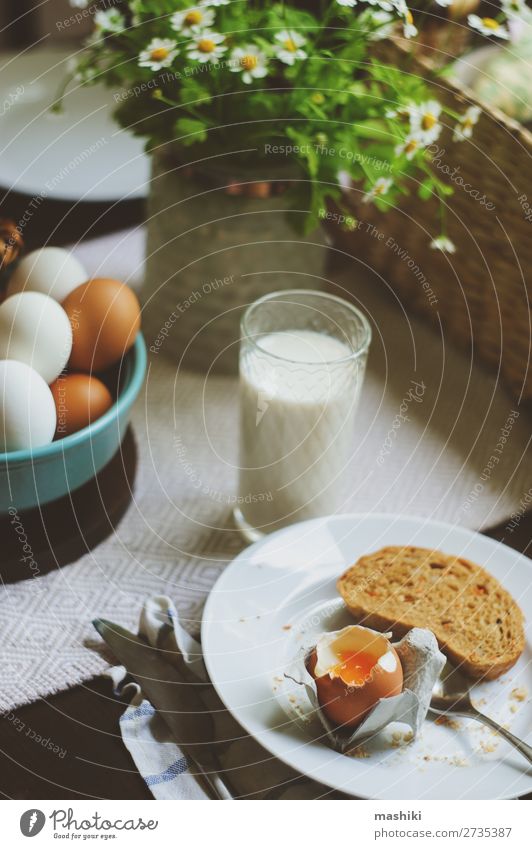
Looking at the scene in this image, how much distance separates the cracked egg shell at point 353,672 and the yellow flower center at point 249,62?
0.35m

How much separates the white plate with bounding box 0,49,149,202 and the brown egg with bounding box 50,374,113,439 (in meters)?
0.29

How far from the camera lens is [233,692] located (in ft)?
1.49

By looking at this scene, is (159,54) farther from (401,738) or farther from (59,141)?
(401,738)

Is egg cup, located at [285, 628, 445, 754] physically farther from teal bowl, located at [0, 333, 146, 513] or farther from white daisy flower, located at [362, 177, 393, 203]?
white daisy flower, located at [362, 177, 393, 203]

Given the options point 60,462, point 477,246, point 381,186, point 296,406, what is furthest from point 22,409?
point 477,246

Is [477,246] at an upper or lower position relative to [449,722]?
upper

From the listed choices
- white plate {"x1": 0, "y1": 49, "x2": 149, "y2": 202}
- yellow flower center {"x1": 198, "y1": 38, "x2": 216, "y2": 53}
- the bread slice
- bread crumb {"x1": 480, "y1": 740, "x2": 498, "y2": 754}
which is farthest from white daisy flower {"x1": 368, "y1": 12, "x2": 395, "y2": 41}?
bread crumb {"x1": 480, "y1": 740, "x2": 498, "y2": 754}

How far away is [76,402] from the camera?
548 mm

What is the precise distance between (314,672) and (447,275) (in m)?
0.43

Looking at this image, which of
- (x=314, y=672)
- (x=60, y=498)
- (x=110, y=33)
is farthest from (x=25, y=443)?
(x=110, y=33)

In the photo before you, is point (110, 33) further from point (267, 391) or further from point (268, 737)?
point (268, 737)

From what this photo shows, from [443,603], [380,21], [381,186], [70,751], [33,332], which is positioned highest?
[380,21]

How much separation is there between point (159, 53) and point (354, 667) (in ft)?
1.33

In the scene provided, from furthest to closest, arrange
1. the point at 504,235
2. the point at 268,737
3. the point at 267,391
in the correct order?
the point at 504,235 → the point at 267,391 → the point at 268,737
